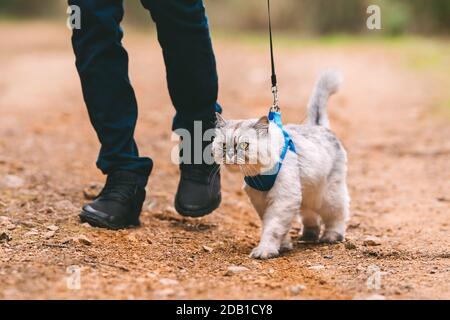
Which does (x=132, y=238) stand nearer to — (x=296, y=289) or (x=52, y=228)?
(x=52, y=228)

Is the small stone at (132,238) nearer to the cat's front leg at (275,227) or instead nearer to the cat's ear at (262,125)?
the cat's front leg at (275,227)

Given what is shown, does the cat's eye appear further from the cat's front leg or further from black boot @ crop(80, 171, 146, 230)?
black boot @ crop(80, 171, 146, 230)

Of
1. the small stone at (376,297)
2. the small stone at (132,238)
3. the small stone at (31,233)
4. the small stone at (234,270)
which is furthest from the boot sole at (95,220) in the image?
the small stone at (376,297)

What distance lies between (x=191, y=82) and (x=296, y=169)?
661mm

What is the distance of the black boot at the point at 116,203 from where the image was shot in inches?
137

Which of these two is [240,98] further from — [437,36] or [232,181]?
[437,36]

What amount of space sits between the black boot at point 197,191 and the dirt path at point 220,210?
12 cm

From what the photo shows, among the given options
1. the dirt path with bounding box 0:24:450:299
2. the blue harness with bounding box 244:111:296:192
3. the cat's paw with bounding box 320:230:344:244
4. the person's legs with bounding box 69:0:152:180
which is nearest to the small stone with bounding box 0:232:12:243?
the dirt path with bounding box 0:24:450:299

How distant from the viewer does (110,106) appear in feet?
11.3

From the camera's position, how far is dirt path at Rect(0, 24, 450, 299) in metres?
2.65

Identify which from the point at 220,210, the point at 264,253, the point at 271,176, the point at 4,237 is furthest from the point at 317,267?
the point at 220,210

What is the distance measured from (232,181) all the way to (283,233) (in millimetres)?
1930
